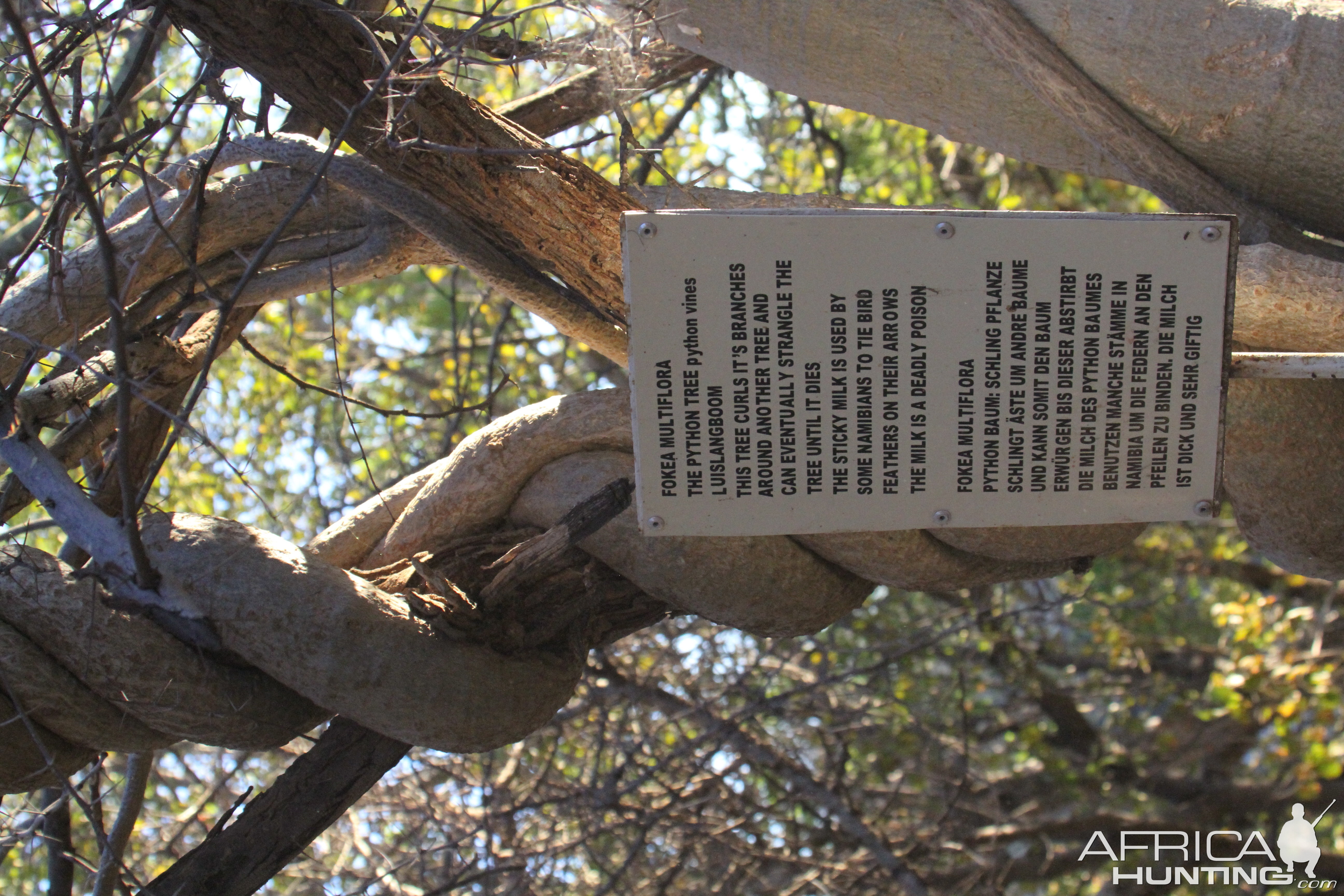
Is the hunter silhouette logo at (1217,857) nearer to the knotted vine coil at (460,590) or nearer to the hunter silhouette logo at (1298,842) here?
the hunter silhouette logo at (1298,842)

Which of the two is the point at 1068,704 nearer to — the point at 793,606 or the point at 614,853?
the point at 614,853

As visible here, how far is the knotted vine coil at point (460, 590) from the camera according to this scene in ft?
5.78

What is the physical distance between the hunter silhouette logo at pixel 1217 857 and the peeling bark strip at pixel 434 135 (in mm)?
2782

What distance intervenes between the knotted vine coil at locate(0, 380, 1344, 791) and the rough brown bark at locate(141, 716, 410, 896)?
0.10 m

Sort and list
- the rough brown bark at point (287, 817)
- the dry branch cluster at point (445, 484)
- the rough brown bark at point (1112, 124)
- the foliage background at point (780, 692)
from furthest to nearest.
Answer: the foliage background at point (780, 692) → the rough brown bark at point (1112, 124) → the rough brown bark at point (287, 817) → the dry branch cluster at point (445, 484)

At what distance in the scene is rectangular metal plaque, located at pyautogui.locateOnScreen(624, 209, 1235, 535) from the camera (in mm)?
1679

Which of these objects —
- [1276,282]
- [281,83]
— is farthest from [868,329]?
[281,83]

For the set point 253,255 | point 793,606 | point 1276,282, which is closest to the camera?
point 1276,282

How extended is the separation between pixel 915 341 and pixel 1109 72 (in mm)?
814

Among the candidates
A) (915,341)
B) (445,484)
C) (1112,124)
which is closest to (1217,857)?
(1112,124)

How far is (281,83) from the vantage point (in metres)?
1.94

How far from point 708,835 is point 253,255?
2070 millimetres

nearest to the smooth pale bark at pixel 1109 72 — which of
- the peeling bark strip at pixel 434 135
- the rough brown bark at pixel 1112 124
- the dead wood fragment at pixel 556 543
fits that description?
the rough brown bark at pixel 1112 124

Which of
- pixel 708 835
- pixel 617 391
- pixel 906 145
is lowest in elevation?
pixel 708 835
